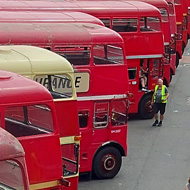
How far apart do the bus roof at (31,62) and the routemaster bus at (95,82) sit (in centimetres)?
181

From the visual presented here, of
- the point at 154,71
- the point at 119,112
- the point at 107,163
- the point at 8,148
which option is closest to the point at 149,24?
the point at 154,71

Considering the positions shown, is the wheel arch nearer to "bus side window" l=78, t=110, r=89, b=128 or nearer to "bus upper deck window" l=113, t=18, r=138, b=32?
"bus side window" l=78, t=110, r=89, b=128

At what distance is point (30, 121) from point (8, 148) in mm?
3251

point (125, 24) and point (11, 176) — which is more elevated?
point (11, 176)

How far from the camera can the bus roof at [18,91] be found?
9641 mm

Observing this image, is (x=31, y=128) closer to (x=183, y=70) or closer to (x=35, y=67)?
(x=35, y=67)

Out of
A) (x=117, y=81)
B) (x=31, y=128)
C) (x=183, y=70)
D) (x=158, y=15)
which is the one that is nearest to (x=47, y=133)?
(x=31, y=128)

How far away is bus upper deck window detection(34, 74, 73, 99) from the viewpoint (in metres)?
11.7

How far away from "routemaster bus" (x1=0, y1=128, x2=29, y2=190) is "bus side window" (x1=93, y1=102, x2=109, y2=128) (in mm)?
7051

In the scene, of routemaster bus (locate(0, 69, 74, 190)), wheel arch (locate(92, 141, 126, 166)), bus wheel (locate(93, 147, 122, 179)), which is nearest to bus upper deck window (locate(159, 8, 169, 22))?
wheel arch (locate(92, 141, 126, 166))

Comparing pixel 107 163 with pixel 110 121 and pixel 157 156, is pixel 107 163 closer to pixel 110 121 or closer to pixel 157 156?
pixel 110 121

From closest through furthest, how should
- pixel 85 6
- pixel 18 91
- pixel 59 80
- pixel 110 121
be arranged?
pixel 18 91, pixel 59 80, pixel 110 121, pixel 85 6

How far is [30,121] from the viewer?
1051cm

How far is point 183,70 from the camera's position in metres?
32.5
